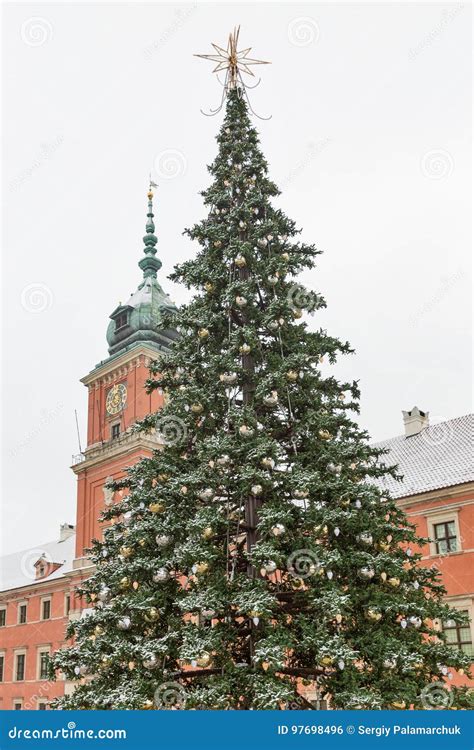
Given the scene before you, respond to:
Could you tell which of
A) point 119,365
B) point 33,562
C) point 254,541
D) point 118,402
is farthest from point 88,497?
point 254,541

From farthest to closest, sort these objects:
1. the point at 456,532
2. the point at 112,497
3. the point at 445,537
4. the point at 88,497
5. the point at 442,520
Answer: the point at 88,497
the point at 112,497
the point at 442,520
the point at 445,537
the point at 456,532

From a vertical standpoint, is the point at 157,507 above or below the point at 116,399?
below

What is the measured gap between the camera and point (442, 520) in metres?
23.3

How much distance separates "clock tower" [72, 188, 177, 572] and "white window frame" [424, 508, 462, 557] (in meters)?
14.5

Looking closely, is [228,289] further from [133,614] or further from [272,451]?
[133,614]

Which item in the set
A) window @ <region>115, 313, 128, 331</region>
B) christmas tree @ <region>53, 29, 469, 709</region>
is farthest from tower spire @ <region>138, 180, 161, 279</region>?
christmas tree @ <region>53, 29, 469, 709</region>

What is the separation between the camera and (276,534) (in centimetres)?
902

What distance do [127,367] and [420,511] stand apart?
17.8 m

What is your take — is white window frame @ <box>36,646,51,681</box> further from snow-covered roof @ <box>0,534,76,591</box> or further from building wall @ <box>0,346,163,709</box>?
snow-covered roof @ <box>0,534,76,591</box>

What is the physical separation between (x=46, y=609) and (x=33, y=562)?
575 cm

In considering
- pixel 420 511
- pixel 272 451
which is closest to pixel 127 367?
pixel 420 511

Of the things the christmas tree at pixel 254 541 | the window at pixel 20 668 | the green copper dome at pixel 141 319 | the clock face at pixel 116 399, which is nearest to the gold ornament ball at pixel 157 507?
the christmas tree at pixel 254 541

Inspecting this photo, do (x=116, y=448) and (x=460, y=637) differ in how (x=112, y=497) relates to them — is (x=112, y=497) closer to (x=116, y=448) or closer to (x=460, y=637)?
(x=116, y=448)

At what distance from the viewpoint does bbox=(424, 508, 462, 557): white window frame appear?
2270 centimetres
